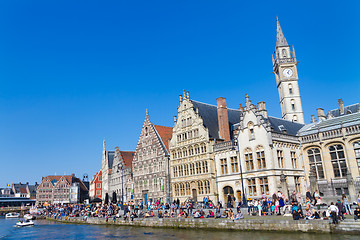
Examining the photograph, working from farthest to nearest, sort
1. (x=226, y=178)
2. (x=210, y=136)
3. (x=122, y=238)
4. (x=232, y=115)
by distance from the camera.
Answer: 1. (x=232, y=115)
2. (x=210, y=136)
3. (x=226, y=178)
4. (x=122, y=238)

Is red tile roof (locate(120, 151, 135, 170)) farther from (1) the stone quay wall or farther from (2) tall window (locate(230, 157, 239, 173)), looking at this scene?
(1) the stone quay wall

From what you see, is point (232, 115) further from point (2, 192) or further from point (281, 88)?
point (2, 192)

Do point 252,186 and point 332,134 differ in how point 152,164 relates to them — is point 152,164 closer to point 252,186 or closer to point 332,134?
point 252,186

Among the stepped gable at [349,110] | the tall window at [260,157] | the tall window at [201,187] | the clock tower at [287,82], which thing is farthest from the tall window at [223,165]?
the clock tower at [287,82]

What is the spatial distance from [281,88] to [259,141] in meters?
28.4

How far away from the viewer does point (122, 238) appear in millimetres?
23531

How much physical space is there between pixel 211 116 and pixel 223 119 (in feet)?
11.9

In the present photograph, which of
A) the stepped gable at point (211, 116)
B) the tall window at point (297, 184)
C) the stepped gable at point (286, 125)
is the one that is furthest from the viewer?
the stepped gable at point (211, 116)

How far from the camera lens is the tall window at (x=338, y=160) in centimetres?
3312

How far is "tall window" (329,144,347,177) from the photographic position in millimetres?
33125

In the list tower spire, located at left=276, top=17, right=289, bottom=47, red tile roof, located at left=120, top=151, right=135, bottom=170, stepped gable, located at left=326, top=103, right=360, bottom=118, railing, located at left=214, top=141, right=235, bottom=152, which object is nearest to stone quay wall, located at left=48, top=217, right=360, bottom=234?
railing, located at left=214, top=141, right=235, bottom=152

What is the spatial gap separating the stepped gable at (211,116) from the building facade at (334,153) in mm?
10885

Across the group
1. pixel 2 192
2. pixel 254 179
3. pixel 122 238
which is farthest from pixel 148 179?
pixel 2 192

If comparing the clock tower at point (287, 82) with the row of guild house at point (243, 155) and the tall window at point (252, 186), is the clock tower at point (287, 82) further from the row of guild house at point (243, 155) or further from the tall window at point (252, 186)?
the tall window at point (252, 186)
